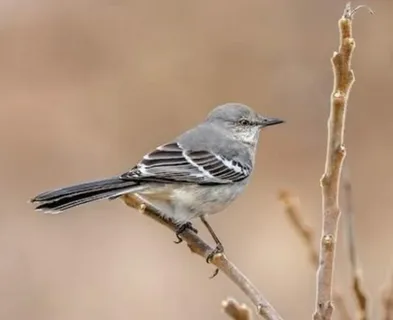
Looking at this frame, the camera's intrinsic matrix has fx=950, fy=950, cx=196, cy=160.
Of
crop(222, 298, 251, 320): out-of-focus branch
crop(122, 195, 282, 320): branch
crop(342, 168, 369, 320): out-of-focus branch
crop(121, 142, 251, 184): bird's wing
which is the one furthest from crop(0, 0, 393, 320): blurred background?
crop(222, 298, 251, 320): out-of-focus branch

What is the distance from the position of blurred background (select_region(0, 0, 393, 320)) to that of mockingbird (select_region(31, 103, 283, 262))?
283 cm

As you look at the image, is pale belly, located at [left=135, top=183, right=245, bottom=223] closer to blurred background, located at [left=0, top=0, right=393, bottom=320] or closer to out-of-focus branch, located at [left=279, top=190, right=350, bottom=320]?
out-of-focus branch, located at [left=279, top=190, right=350, bottom=320]

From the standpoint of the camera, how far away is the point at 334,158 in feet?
6.71

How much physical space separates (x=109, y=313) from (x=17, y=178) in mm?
3078

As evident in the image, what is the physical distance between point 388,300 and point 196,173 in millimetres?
2007

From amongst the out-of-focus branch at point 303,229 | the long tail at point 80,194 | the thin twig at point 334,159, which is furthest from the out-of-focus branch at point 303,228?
the long tail at point 80,194

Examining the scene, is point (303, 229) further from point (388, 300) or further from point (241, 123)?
point (241, 123)

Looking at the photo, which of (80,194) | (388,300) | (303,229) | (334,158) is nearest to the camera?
(334,158)

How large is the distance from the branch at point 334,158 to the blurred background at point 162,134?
17.4 feet

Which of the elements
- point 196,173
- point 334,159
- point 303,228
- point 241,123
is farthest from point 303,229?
point 241,123

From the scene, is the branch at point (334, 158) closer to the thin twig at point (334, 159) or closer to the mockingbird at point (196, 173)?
the thin twig at point (334, 159)

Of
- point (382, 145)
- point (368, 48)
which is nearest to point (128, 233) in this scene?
point (382, 145)

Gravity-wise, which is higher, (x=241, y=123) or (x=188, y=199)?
(x=241, y=123)

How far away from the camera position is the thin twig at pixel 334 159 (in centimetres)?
198
